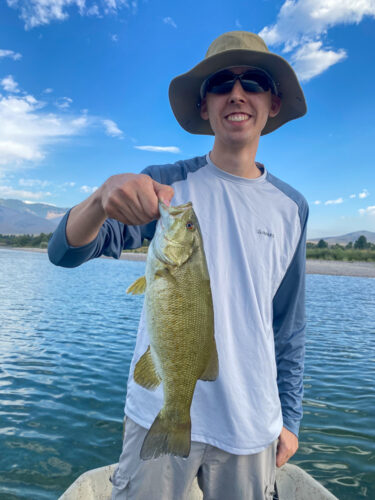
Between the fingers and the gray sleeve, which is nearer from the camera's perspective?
the gray sleeve

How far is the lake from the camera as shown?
5.71 meters

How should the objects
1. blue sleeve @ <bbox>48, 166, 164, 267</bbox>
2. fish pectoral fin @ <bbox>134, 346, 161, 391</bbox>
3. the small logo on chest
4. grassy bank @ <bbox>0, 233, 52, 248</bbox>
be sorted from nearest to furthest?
fish pectoral fin @ <bbox>134, 346, 161, 391</bbox>, blue sleeve @ <bbox>48, 166, 164, 267</bbox>, the small logo on chest, grassy bank @ <bbox>0, 233, 52, 248</bbox>

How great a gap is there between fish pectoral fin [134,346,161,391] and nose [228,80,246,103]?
1843 mm

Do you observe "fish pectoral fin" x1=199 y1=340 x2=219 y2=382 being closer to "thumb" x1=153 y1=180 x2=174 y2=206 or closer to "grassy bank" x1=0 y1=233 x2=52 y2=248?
"thumb" x1=153 y1=180 x2=174 y2=206

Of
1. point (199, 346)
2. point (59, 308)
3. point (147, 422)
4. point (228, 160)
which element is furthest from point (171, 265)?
point (59, 308)

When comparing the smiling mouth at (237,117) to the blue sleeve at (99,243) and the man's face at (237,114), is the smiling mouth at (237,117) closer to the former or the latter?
the man's face at (237,114)

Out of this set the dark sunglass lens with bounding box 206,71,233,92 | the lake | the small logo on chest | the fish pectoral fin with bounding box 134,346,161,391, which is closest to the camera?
the fish pectoral fin with bounding box 134,346,161,391

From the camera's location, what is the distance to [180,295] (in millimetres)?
2008

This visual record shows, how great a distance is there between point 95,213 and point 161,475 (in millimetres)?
1669

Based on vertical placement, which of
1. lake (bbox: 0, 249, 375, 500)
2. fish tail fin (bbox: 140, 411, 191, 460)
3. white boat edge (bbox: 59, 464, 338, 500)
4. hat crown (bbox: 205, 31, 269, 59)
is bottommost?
lake (bbox: 0, 249, 375, 500)

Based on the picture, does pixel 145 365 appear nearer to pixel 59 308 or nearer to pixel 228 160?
pixel 228 160

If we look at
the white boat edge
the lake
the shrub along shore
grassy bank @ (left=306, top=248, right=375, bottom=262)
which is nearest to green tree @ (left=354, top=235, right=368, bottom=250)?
the shrub along shore

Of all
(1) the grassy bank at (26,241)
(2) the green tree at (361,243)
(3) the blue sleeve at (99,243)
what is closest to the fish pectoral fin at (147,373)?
(3) the blue sleeve at (99,243)

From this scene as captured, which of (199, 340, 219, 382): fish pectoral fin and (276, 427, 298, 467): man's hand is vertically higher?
Answer: (199, 340, 219, 382): fish pectoral fin
